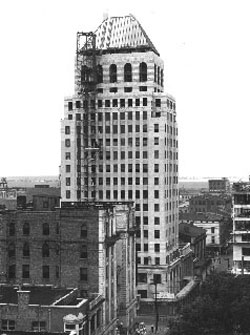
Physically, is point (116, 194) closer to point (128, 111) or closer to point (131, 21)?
point (128, 111)

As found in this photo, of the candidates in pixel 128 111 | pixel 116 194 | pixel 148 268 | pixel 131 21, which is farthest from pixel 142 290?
pixel 131 21

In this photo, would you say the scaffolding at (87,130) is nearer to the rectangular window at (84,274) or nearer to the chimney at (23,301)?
the rectangular window at (84,274)

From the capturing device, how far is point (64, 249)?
97.4m

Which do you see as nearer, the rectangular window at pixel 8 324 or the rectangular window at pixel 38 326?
the rectangular window at pixel 38 326

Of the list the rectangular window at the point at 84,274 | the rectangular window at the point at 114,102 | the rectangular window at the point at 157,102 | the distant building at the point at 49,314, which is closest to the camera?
the distant building at the point at 49,314

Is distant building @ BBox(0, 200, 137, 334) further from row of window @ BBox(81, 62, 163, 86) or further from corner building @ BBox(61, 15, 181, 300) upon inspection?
row of window @ BBox(81, 62, 163, 86)

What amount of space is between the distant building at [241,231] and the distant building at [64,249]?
3216 cm

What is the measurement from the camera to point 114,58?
5571 inches

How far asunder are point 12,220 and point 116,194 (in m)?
41.9

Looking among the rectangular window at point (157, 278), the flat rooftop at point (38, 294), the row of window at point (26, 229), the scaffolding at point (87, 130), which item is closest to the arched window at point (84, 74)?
the scaffolding at point (87, 130)

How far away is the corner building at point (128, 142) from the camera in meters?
137

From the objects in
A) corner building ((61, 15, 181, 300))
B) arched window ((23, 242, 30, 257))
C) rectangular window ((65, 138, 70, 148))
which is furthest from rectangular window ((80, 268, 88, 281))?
rectangular window ((65, 138, 70, 148))

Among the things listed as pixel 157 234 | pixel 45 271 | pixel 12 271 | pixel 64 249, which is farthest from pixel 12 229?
pixel 157 234

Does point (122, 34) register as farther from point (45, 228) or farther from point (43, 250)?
point (43, 250)
